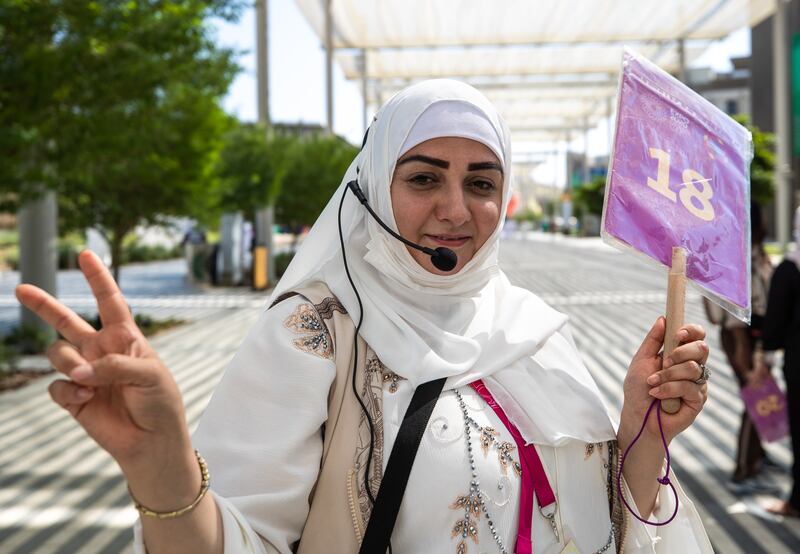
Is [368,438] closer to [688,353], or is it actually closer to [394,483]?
[394,483]

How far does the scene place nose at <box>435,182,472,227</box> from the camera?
183 cm

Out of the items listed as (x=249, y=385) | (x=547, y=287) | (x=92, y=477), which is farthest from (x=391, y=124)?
(x=547, y=287)

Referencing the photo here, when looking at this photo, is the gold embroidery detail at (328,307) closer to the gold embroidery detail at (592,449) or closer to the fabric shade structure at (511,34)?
the gold embroidery detail at (592,449)

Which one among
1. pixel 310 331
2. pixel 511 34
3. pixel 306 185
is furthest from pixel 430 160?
pixel 511 34

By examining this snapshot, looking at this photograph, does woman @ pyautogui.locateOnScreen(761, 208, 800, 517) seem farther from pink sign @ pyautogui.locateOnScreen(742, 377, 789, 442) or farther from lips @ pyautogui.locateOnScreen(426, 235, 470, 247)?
lips @ pyautogui.locateOnScreen(426, 235, 470, 247)

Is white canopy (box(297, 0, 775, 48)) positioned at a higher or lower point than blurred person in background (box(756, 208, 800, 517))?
higher

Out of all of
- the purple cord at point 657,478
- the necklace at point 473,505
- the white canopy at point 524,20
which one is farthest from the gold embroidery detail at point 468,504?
the white canopy at point 524,20

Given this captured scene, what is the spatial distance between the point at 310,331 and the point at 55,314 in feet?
2.00

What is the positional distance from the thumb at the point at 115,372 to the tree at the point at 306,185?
20.3 metres

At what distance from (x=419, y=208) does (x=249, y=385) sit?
1.71 feet

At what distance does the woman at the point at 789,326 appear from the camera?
178 inches

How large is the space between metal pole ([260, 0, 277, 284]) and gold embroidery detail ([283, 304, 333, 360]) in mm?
16187

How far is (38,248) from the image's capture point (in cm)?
999

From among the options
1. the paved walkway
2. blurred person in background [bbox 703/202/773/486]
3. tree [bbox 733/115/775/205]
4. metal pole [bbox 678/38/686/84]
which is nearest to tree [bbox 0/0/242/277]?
the paved walkway
